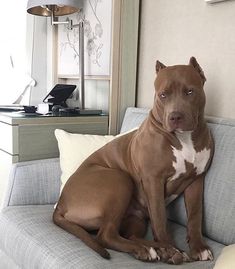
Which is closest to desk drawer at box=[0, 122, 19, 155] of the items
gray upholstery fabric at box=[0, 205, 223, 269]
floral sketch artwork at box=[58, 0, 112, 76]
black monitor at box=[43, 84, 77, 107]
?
gray upholstery fabric at box=[0, 205, 223, 269]

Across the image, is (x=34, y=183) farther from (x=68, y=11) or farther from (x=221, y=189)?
(x=68, y=11)

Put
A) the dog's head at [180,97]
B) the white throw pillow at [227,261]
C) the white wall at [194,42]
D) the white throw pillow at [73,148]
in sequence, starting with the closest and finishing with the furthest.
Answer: the white throw pillow at [227,261], the dog's head at [180,97], the white wall at [194,42], the white throw pillow at [73,148]

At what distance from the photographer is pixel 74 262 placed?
114 cm

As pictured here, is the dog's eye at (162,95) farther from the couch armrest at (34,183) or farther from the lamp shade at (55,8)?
the lamp shade at (55,8)

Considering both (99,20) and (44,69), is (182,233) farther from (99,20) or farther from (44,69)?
(44,69)

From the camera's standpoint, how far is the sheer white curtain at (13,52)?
9.14ft

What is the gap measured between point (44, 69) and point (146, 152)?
69.4 inches

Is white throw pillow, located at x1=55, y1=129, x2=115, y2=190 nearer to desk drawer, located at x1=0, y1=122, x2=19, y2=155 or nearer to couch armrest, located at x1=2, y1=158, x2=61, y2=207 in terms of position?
couch armrest, located at x1=2, y1=158, x2=61, y2=207

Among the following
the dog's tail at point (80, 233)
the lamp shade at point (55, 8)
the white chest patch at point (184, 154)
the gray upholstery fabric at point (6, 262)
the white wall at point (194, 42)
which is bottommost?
the gray upholstery fabric at point (6, 262)

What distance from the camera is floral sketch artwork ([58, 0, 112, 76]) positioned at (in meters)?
2.21

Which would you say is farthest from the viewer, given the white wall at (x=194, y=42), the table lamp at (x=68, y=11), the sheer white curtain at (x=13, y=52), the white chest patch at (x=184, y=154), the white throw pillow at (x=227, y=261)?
the sheer white curtain at (x=13, y=52)

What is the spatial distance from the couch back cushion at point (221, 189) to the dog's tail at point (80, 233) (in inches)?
18.1

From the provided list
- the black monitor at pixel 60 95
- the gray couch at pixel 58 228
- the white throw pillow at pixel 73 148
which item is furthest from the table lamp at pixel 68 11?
the gray couch at pixel 58 228

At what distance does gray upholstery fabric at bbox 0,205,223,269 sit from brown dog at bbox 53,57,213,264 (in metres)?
0.04
